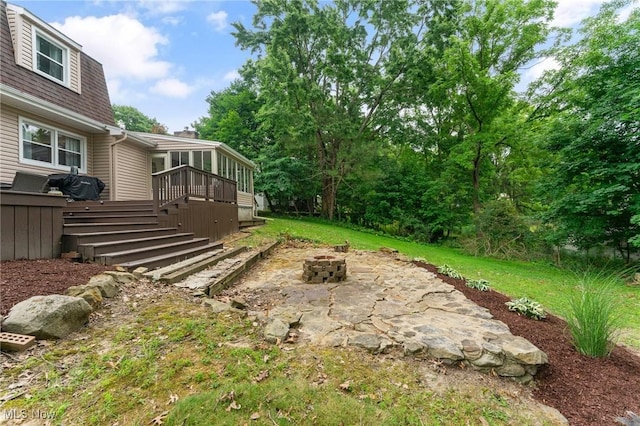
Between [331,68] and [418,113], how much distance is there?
651 cm

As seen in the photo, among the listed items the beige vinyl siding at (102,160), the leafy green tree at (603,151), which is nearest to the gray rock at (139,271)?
the beige vinyl siding at (102,160)

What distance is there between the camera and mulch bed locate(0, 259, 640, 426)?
2.20 meters

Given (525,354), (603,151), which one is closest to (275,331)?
(525,354)

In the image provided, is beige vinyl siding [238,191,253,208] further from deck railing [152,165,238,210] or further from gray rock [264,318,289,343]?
gray rock [264,318,289,343]

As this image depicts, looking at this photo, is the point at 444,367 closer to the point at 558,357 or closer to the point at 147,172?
the point at 558,357

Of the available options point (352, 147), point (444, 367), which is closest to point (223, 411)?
point (444, 367)

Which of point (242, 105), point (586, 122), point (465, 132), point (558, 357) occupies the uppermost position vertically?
point (242, 105)

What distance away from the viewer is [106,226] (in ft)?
17.0

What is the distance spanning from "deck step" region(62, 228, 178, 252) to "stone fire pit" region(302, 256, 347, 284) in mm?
3205

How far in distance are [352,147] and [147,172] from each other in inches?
394

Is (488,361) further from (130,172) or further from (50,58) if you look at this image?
(50,58)

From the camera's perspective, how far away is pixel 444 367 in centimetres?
247

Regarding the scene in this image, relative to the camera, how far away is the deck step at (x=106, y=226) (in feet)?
15.4

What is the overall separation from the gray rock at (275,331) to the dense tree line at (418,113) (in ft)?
32.8
